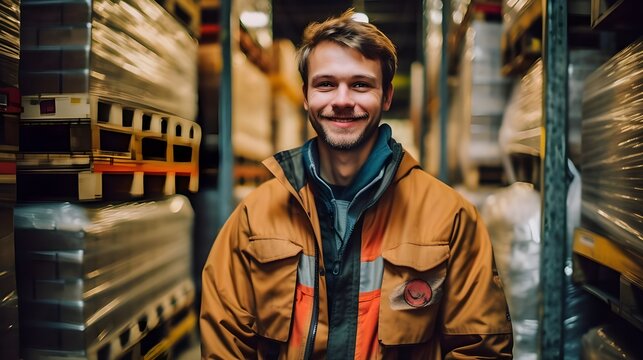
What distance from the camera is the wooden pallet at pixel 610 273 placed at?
1.80m

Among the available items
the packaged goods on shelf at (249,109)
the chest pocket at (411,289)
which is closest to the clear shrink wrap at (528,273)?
the chest pocket at (411,289)

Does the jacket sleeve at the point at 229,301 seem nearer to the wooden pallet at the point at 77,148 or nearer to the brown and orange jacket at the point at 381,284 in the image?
the brown and orange jacket at the point at 381,284

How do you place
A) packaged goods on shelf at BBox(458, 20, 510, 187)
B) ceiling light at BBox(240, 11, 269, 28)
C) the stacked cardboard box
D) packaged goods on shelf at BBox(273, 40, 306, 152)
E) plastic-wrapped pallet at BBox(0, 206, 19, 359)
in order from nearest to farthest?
plastic-wrapped pallet at BBox(0, 206, 19, 359) → the stacked cardboard box → packaged goods on shelf at BBox(458, 20, 510, 187) → ceiling light at BBox(240, 11, 269, 28) → packaged goods on shelf at BBox(273, 40, 306, 152)

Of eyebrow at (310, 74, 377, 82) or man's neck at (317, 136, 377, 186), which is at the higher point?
eyebrow at (310, 74, 377, 82)

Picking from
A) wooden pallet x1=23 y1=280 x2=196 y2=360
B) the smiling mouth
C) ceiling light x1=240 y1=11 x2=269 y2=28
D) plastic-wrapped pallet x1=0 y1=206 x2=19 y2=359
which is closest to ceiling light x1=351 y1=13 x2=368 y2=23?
the smiling mouth

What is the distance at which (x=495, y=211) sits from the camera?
116 inches

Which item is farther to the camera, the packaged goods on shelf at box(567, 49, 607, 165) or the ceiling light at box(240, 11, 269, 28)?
the ceiling light at box(240, 11, 269, 28)

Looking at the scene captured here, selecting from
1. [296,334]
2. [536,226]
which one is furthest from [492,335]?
[536,226]

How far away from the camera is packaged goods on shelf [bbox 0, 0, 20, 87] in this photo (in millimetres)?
1667

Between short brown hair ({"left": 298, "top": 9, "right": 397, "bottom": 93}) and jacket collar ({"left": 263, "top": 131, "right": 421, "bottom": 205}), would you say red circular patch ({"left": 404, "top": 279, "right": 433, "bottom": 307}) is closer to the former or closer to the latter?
jacket collar ({"left": 263, "top": 131, "right": 421, "bottom": 205})

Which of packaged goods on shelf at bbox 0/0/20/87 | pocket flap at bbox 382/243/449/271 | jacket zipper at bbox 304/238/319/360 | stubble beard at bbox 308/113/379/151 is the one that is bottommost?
jacket zipper at bbox 304/238/319/360

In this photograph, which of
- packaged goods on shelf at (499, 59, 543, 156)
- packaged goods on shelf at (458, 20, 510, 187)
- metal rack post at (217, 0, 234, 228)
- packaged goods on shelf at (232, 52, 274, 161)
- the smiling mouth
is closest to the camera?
the smiling mouth

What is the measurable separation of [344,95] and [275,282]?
729 mm

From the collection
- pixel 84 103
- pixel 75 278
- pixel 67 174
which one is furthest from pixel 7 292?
pixel 84 103
